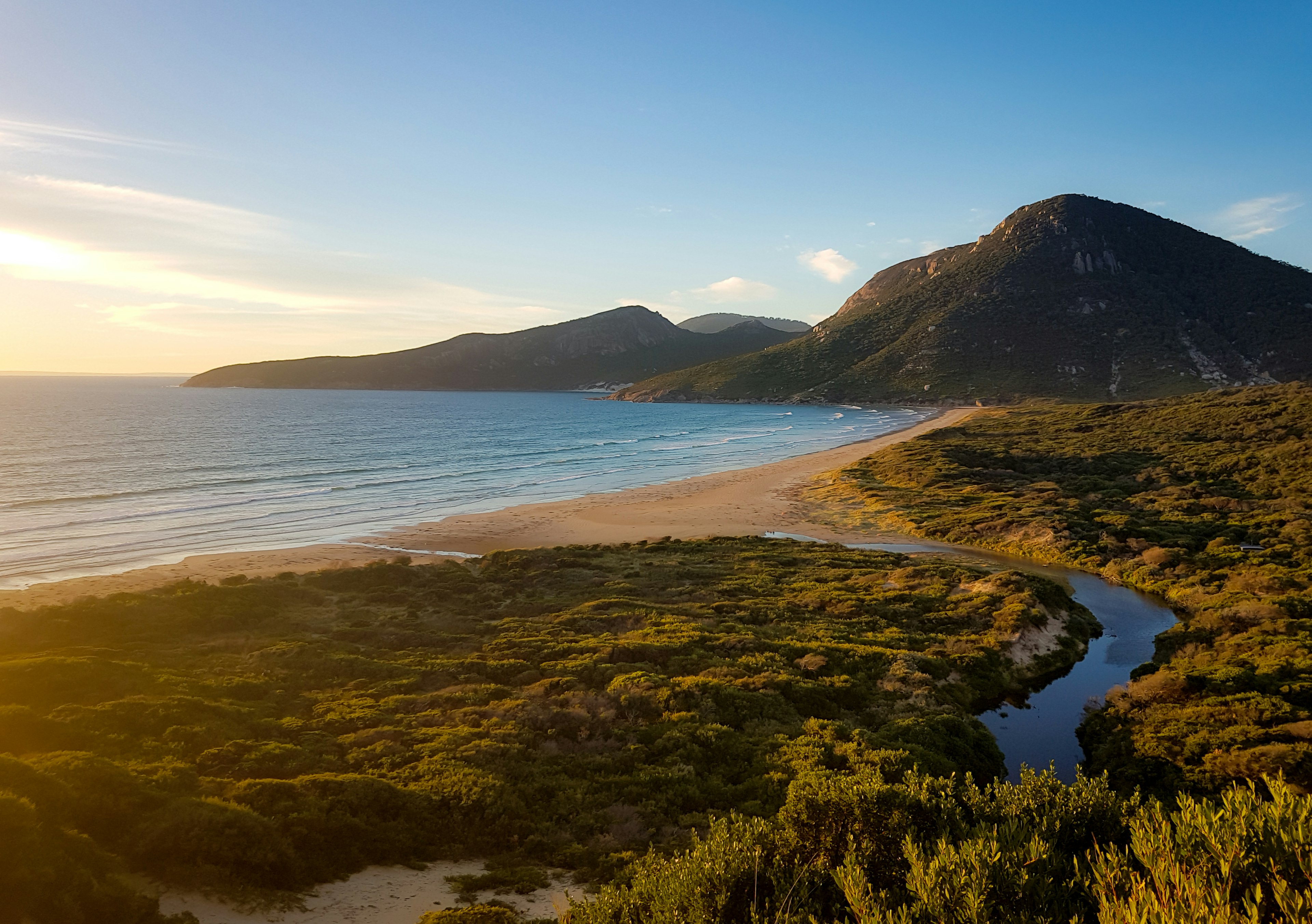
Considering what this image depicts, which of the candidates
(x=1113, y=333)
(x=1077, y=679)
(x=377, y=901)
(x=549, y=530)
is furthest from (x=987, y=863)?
(x=1113, y=333)

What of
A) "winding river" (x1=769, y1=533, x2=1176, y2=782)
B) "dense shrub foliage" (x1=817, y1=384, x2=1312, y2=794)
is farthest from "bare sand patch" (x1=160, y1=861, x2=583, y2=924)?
"dense shrub foliage" (x1=817, y1=384, x2=1312, y2=794)

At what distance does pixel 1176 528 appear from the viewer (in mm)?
40031

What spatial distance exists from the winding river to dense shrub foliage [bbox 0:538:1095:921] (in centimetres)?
89

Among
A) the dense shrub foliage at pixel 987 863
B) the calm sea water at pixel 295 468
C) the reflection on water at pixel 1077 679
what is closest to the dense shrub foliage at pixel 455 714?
the dense shrub foliage at pixel 987 863

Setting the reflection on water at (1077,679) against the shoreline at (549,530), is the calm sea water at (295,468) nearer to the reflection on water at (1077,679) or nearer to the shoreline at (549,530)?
the shoreline at (549,530)

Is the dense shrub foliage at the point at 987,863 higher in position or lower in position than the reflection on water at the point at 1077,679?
higher

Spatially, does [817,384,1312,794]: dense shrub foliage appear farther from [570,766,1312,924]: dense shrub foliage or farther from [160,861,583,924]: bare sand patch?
[160,861,583,924]: bare sand patch

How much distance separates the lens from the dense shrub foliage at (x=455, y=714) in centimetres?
1229

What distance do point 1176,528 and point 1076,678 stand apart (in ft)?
75.0

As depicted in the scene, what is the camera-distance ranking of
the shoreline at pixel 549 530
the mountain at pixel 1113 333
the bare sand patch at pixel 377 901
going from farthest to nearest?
the mountain at pixel 1113 333 → the shoreline at pixel 549 530 → the bare sand patch at pixel 377 901

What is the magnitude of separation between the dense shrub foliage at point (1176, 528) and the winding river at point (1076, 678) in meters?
0.81

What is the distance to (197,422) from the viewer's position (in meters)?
136

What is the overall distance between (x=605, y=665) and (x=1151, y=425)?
8335 cm

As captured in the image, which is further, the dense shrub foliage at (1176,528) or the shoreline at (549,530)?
the shoreline at (549,530)
